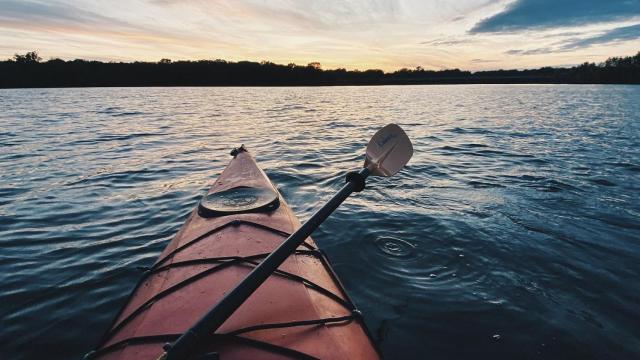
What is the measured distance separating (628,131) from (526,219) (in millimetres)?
15365

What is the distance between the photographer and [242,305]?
249cm

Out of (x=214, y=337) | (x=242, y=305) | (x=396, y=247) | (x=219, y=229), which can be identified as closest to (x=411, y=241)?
(x=396, y=247)

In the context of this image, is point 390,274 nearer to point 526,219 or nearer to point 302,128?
point 526,219

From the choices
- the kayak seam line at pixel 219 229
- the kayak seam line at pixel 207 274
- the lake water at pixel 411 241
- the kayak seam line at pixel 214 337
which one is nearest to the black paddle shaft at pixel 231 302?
the kayak seam line at pixel 214 337

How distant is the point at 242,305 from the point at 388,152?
7.92ft

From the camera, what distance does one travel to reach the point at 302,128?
766 inches

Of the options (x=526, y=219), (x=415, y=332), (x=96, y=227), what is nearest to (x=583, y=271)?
(x=526, y=219)

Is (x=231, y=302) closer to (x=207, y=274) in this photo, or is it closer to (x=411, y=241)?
(x=207, y=274)

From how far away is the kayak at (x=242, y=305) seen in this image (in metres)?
2.14

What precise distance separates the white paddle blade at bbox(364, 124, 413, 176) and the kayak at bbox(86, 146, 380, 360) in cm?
114

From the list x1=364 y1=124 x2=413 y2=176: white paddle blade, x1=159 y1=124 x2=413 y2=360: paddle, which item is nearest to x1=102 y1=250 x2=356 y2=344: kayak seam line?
x1=159 y1=124 x2=413 y2=360: paddle

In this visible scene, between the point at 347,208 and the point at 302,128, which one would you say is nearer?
the point at 347,208

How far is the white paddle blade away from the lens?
397 centimetres

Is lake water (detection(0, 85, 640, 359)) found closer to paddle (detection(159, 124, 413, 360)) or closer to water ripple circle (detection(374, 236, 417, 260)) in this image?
water ripple circle (detection(374, 236, 417, 260))
